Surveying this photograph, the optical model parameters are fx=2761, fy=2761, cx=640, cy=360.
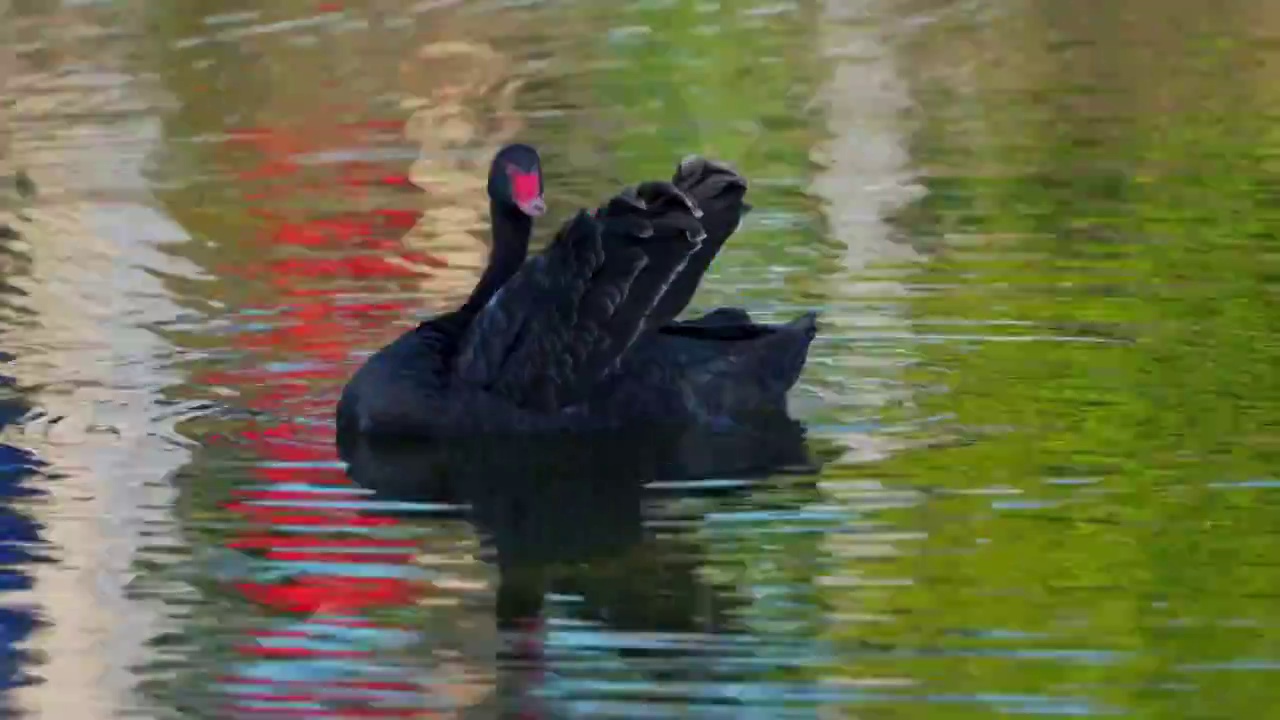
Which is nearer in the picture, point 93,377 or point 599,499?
point 599,499

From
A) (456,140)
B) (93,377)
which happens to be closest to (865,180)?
(456,140)

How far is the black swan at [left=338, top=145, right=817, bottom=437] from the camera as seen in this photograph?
30.6 feet

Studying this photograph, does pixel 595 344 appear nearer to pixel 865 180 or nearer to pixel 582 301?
pixel 582 301

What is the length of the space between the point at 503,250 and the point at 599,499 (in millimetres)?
1525

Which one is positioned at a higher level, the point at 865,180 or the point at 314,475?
the point at 314,475

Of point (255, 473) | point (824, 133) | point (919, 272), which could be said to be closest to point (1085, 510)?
point (255, 473)

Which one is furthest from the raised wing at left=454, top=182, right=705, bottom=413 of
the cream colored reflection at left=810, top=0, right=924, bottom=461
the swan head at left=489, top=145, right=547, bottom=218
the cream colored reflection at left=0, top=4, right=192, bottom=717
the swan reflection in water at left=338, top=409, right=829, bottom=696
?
the cream colored reflection at left=0, top=4, right=192, bottom=717

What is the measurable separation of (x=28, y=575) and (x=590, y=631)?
1.77m

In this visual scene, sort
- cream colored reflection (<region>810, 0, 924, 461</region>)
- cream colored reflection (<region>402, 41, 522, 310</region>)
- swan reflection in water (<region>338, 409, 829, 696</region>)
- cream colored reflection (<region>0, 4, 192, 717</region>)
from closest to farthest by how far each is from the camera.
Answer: cream colored reflection (<region>0, 4, 192, 717</region>)
swan reflection in water (<region>338, 409, 829, 696</region>)
cream colored reflection (<region>810, 0, 924, 461</region>)
cream colored reflection (<region>402, 41, 522, 310</region>)

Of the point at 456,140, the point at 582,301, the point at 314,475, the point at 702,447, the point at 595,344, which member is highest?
the point at 582,301

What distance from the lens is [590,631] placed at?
7266mm

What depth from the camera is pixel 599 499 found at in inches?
346

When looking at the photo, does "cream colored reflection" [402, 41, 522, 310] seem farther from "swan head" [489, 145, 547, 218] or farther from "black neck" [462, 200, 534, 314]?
"swan head" [489, 145, 547, 218]

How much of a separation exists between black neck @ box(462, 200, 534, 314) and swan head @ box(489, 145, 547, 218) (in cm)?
15
